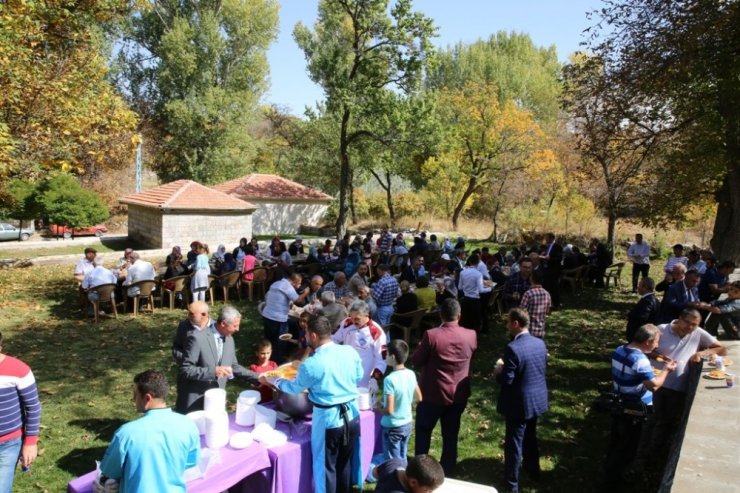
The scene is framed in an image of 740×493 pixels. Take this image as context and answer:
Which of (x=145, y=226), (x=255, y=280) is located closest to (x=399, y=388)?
(x=255, y=280)

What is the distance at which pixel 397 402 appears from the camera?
4719 mm

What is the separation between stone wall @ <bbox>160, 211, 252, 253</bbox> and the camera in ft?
74.1

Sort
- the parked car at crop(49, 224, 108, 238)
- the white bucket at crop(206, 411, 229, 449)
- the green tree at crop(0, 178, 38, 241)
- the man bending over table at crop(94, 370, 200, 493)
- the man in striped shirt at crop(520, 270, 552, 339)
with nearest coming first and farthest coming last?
1. the man bending over table at crop(94, 370, 200, 493)
2. the white bucket at crop(206, 411, 229, 449)
3. the man in striped shirt at crop(520, 270, 552, 339)
4. the green tree at crop(0, 178, 38, 241)
5. the parked car at crop(49, 224, 108, 238)

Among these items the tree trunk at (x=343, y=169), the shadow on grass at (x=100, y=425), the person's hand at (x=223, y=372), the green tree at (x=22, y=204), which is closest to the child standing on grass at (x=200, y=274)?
the shadow on grass at (x=100, y=425)

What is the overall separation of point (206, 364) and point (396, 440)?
77.6 inches

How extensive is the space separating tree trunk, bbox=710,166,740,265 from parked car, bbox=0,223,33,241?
1285 inches

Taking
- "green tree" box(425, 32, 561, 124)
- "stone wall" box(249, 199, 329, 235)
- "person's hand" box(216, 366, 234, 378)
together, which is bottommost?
"person's hand" box(216, 366, 234, 378)

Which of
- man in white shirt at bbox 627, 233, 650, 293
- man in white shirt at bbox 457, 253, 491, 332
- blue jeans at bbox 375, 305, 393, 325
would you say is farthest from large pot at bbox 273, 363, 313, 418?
man in white shirt at bbox 627, 233, 650, 293

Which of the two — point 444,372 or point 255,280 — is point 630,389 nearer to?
point 444,372

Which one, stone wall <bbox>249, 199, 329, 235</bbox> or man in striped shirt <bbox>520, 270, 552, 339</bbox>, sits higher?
stone wall <bbox>249, 199, 329, 235</bbox>

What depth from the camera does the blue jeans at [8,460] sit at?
12.9 feet

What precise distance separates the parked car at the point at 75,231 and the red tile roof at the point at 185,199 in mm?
6853

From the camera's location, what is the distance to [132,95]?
133 feet

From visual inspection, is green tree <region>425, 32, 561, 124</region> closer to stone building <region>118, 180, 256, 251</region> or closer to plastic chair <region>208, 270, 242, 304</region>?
stone building <region>118, 180, 256, 251</region>
